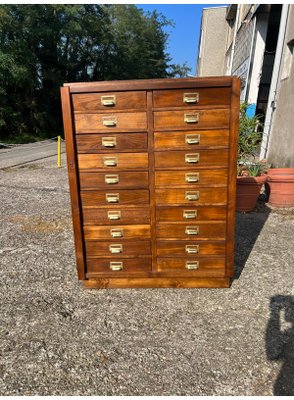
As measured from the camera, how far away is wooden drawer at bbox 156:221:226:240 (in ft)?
9.10

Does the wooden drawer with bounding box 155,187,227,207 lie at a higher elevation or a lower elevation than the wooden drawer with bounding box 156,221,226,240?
higher

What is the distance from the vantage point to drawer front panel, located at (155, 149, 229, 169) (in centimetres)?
257

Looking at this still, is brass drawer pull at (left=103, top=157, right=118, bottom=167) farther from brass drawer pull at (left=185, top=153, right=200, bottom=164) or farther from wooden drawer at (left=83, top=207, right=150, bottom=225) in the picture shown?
brass drawer pull at (left=185, top=153, right=200, bottom=164)

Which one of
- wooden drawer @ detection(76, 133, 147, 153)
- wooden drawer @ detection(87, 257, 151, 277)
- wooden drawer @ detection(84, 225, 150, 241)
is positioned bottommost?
wooden drawer @ detection(87, 257, 151, 277)

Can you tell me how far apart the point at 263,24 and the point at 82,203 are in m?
9.73

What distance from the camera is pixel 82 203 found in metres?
2.78

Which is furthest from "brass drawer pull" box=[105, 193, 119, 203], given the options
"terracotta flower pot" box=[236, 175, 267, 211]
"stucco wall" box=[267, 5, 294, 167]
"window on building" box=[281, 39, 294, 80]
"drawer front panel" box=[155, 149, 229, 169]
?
"window on building" box=[281, 39, 294, 80]

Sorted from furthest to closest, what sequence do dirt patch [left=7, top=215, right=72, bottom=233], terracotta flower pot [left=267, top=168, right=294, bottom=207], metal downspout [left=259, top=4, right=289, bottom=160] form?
metal downspout [left=259, top=4, right=289, bottom=160] < terracotta flower pot [left=267, top=168, right=294, bottom=207] < dirt patch [left=7, top=215, right=72, bottom=233]

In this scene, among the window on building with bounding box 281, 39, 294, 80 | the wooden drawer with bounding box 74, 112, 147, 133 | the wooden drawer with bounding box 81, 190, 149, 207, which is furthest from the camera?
the window on building with bounding box 281, 39, 294, 80

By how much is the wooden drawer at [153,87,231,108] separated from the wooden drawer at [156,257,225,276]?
1450 mm

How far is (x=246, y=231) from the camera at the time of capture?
4387 millimetres

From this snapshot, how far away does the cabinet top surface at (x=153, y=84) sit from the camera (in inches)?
93.8

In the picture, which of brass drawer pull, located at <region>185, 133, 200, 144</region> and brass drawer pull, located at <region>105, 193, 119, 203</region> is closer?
brass drawer pull, located at <region>185, 133, 200, 144</region>

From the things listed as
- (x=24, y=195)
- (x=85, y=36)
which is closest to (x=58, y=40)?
(x=85, y=36)
